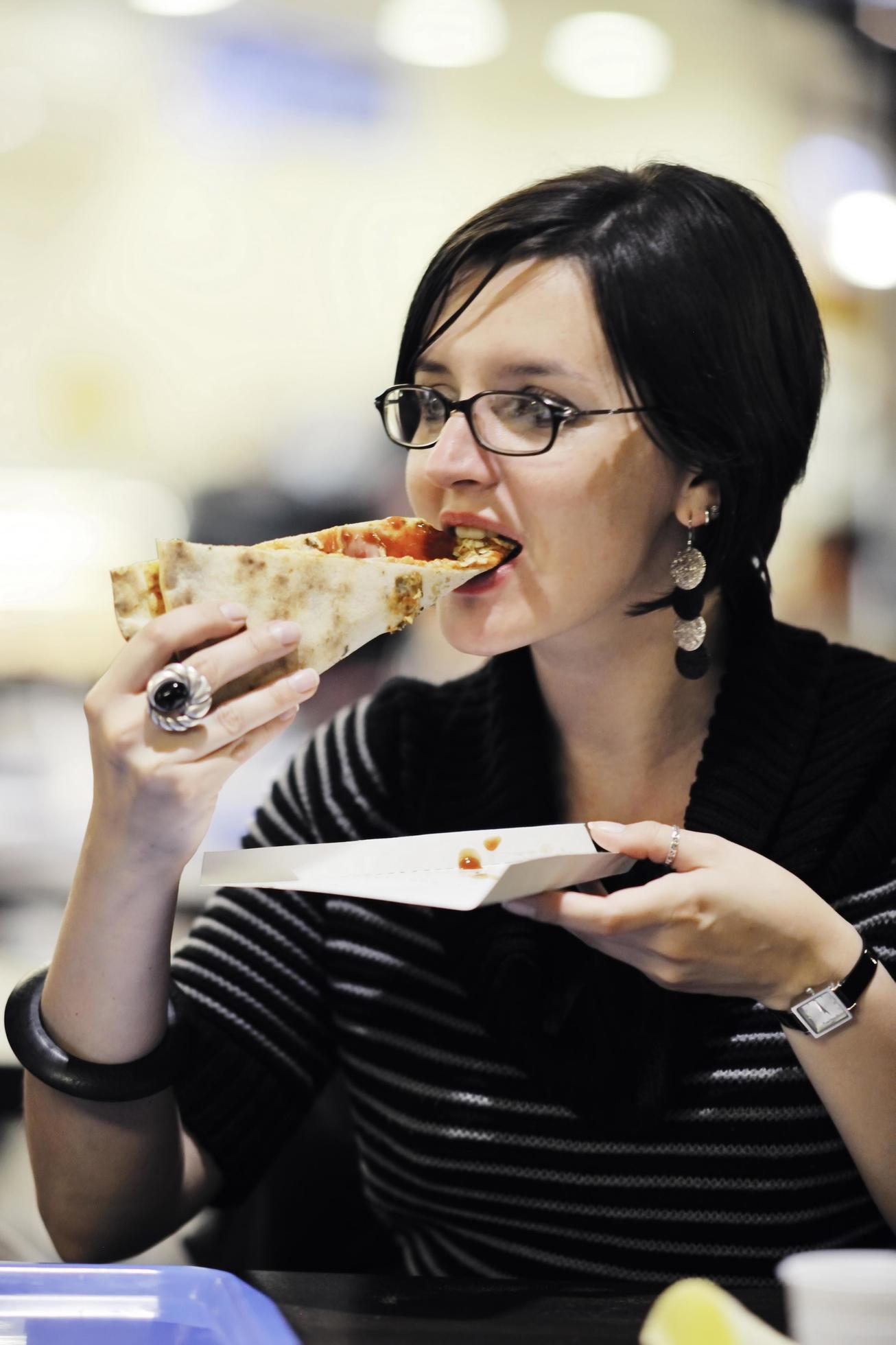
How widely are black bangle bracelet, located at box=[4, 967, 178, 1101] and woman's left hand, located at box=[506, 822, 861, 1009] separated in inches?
19.6

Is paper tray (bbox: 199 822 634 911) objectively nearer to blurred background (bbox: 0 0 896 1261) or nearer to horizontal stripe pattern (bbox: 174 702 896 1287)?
horizontal stripe pattern (bbox: 174 702 896 1287)

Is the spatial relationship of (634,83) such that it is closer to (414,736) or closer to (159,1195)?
(414,736)

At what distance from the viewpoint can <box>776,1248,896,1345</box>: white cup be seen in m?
0.76

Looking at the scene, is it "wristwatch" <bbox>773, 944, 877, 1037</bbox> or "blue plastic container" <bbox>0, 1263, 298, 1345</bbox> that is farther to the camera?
"wristwatch" <bbox>773, 944, 877, 1037</bbox>

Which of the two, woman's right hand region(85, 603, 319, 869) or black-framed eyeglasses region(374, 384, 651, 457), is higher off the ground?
black-framed eyeglasses region(374, 384, 651, 457)

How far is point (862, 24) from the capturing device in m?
2.75

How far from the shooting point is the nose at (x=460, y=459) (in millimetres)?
1372

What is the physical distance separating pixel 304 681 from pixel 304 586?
0.15 metres

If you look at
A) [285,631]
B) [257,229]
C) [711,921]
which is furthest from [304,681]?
[257,229]

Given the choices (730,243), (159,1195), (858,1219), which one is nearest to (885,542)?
(730,243)

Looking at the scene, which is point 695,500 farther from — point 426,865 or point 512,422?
point 426,865

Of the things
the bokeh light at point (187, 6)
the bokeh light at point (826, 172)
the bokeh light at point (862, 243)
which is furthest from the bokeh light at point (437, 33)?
the bokeh light at point (862, 243)

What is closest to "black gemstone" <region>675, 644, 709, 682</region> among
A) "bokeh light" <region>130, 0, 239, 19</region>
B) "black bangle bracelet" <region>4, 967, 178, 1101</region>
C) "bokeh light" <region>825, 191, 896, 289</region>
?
"black bangle bracelet" <region>4, 967, 178, 1101</region>

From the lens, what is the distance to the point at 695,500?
1.47 m
